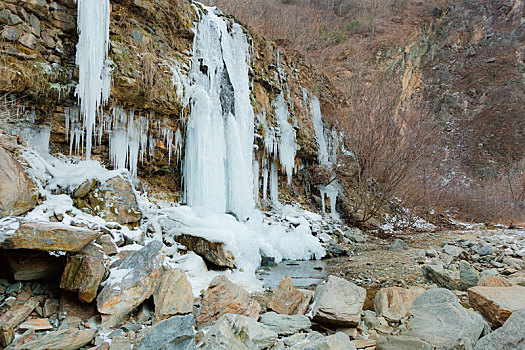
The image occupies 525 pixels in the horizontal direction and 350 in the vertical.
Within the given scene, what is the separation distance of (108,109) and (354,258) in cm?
598

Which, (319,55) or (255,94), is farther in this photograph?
(319,55)

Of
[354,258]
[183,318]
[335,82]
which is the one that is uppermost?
[335,82]

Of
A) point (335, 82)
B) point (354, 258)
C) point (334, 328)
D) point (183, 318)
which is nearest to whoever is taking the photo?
point (183, 318)

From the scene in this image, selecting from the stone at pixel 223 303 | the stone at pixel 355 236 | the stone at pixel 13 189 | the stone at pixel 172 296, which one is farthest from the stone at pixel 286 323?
the stone at pixel 355 236

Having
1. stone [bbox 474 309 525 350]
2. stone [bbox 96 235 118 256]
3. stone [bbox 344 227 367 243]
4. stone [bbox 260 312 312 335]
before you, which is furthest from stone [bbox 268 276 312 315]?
stone [bbox 344 227 367 243]

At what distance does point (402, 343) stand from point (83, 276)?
8.97ft

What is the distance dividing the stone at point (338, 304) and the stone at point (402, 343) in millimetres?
363

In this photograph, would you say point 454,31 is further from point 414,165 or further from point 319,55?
point 414,165

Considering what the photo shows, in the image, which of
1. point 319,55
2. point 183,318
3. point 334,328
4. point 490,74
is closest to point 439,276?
point 334,328

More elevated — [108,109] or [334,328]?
[108,109]

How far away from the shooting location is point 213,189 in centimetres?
641

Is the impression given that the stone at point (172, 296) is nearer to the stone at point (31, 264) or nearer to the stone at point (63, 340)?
the stone at point (63, 340)

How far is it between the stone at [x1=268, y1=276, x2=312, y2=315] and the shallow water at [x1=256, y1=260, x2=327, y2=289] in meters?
1.06

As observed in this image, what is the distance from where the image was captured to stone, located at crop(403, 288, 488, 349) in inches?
81.6
